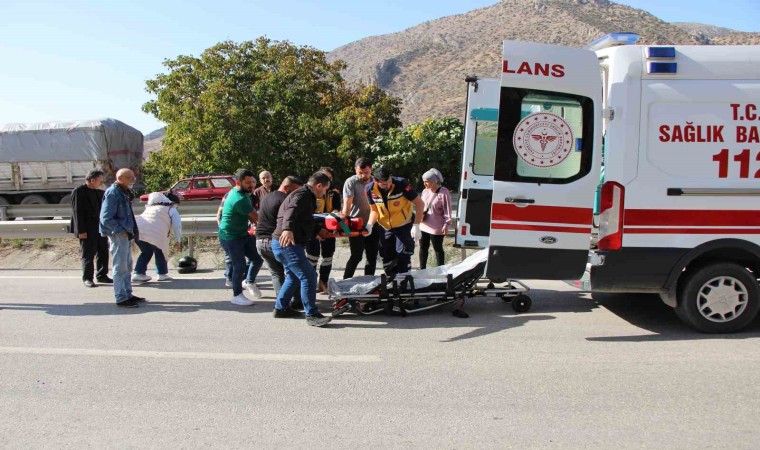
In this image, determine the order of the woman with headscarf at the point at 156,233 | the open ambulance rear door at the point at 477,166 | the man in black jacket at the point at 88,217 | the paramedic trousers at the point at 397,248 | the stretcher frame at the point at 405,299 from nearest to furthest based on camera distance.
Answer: the stretcher frame at the point at 405,299, the paramedic trousers at the point at 397,248, the open ambulance rear door at the point at 477,166, the man in black jacket at the point at 88,217, the woman with headscarf at the point at 156,233

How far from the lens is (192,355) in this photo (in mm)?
5363

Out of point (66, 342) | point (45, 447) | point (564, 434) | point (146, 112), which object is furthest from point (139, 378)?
point (146, 112)

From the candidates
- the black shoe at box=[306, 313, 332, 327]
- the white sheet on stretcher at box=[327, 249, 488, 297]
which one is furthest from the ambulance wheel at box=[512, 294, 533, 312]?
the black shoe at box=[306, 313, 332, 327]

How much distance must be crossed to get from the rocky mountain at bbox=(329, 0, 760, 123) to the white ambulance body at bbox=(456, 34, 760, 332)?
1529 inches

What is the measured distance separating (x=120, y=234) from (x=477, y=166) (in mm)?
4619

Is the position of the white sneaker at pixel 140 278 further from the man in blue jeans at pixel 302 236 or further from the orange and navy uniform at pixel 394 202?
the orange and navy uniform at pixel 394 202

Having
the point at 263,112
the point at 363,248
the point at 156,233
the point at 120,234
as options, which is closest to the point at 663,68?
the point at 363,248

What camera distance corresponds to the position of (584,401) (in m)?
4.13

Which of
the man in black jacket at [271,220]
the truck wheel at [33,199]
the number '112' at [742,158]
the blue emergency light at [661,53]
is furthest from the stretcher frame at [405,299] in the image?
the truck wheel at [33,199]

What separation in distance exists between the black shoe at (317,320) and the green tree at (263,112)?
570 inches

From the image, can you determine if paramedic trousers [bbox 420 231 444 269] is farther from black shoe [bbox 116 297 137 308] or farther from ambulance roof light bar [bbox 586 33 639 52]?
black shoe [bbox 116 297 137 308]

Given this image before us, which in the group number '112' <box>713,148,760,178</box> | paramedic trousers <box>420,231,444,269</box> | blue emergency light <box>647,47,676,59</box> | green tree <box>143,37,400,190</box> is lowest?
paramedic trousers <box>420,231,444,269</box>

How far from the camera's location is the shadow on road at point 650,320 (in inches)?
219

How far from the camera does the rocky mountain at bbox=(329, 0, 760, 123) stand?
49844 millimetres
